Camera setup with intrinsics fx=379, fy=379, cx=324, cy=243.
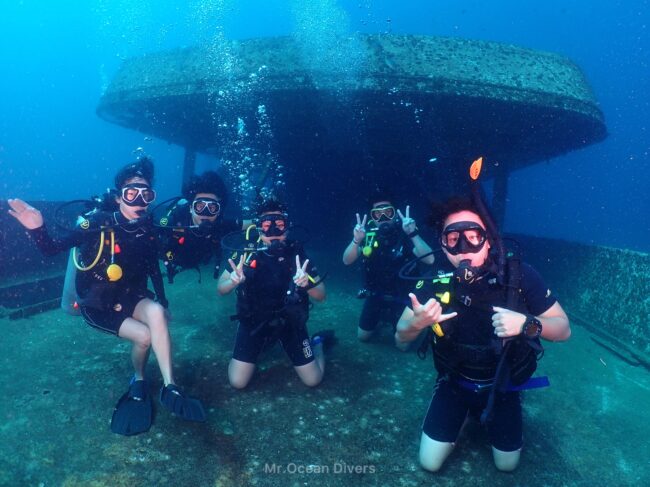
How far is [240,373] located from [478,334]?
273 cm

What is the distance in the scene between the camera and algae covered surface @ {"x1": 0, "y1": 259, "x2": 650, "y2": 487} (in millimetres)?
3205

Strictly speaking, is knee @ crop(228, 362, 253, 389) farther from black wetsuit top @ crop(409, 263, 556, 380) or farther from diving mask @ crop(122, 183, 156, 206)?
black wetsuit top @ crop(409, 263, 556, 380)

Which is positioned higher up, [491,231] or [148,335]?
[491,231]

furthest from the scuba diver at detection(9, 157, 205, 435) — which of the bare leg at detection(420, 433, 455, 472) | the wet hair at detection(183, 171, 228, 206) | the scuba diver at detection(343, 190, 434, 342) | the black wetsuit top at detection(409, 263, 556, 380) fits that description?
the scuba diver at detection(343, 190, 434, 342)

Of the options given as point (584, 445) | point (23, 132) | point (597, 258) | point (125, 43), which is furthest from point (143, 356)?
point (23, 132)

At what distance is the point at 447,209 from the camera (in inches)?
133

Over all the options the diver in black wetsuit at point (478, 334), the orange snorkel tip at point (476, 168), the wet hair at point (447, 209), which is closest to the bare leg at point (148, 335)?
the diver in black wetsuit at point (478, 334)

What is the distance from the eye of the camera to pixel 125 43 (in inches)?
3895

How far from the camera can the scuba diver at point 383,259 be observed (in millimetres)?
→ 6059

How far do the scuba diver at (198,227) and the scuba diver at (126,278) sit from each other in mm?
942

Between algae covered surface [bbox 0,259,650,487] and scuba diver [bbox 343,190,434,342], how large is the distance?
0.57m

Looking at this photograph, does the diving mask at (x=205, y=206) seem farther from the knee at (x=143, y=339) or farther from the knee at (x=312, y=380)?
the knee at (x=312, y=380)

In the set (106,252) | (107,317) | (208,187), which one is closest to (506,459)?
(107,317)

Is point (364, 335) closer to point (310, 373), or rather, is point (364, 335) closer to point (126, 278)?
point (310, 373)
